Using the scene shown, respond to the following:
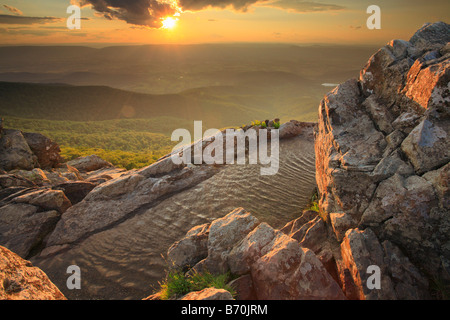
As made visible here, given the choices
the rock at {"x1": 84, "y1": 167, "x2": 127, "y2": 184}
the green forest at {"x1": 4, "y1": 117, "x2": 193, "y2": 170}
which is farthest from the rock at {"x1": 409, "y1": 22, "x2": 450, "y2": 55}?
the green forest at {"x1": 4, "y1": 117, "x2": 193, "y2": 170}

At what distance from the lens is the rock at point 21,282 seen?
247 inches

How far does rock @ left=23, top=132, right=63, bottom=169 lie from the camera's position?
2183cm

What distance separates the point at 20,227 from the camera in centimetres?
1214

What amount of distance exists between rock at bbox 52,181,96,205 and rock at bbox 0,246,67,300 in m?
8.45

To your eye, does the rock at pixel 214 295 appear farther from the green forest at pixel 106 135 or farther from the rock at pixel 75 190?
the green forest at pixel 106 135

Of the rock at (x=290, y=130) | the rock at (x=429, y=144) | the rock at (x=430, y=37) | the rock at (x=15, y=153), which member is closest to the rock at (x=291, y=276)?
the rock at (x=429, y=144)

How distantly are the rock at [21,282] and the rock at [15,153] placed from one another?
50.7 feet

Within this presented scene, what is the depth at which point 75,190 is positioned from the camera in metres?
15.9

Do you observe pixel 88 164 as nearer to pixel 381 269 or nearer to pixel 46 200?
pixel 46 200

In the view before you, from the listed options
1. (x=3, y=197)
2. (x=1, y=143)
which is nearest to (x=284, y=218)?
(x=3, y=197)

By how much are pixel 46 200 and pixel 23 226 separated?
5.57 feet
